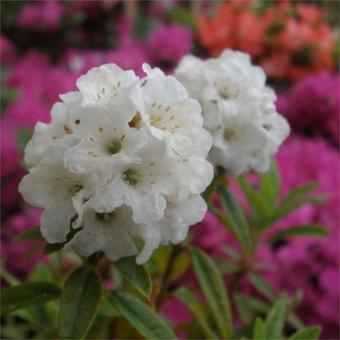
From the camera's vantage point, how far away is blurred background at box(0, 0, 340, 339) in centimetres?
119

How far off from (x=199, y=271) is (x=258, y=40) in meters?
1.32

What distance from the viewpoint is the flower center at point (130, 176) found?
2.03 feet

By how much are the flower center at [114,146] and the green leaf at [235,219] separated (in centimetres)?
29

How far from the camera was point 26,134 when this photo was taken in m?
1.16

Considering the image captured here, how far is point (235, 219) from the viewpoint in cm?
88

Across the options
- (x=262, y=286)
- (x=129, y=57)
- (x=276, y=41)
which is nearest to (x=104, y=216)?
(x=262, y=286)

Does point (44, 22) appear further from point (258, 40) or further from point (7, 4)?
point (258, 40)

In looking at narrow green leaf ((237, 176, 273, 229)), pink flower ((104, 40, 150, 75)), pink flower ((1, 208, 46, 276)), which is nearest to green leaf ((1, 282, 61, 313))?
narrow green leaf ((237, 176, 273, 229))

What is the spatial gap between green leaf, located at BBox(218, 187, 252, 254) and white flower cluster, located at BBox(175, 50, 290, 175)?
0.07 metres

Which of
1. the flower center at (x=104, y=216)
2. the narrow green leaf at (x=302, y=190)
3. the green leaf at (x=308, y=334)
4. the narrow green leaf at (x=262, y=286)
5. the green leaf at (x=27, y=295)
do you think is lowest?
the narrow green leaf at (x=262, y=286)

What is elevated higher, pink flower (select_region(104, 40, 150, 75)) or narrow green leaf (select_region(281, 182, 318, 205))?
narrow green leaf (select_region(281, 182, 318, 205))

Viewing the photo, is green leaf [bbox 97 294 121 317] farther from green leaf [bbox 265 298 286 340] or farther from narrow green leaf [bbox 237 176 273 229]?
narrow green leaf [bbox 237 176 273 229]

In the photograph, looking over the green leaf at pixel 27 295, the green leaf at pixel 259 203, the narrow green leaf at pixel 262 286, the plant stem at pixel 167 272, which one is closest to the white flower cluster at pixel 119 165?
the green leaf at pixel 27 295

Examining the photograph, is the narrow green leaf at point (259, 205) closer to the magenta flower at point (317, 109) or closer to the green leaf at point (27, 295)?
the green leaf at point (27, 295)
